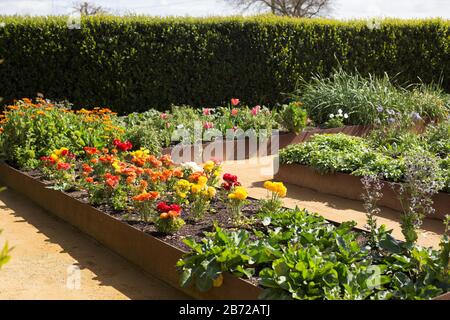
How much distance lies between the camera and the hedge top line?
1127 centimetres

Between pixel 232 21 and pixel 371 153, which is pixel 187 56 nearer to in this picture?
pixel 232 21

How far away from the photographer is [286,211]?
5.29 m

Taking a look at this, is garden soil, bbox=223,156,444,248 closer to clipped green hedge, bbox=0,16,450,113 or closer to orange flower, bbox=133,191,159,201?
orange flower, bbox=133,191,159,201

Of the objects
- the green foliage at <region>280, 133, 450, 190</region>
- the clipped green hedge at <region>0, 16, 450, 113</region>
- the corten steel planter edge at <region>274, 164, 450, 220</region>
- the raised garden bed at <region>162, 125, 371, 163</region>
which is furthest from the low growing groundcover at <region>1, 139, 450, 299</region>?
the clipped green hedge at <region>0, 16, 450, 113</region>

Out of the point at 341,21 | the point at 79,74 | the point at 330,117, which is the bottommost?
the point at 330,117

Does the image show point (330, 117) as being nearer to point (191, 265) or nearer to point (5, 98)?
point (5, 98)

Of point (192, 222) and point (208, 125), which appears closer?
point (192, 222)

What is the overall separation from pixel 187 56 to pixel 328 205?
6.41 m

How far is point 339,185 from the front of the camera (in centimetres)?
746

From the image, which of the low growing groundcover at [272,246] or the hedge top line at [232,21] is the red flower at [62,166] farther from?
the hedge top line at [232,21]

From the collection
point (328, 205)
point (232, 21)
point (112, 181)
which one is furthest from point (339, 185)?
point (232, 21)

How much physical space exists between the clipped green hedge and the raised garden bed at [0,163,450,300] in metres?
4.38
